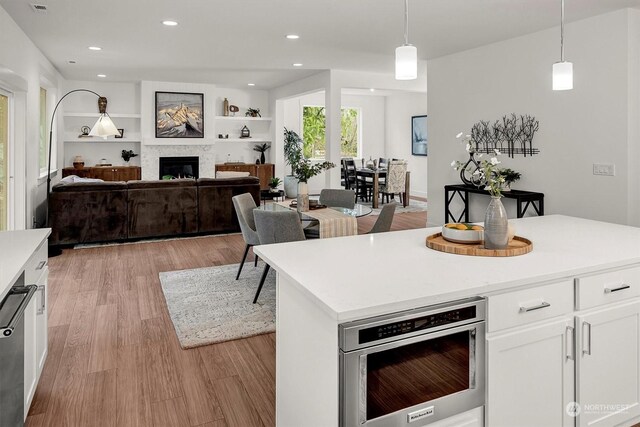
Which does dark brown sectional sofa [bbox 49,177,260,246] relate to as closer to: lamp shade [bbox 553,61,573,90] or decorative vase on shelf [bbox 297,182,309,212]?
decorative vase on shelf [bbox 297,182,309,212]

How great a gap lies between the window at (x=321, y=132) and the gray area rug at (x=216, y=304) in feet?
24.3

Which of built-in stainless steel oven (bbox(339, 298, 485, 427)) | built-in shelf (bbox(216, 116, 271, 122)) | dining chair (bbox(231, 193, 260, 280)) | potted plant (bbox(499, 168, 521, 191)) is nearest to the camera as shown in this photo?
built-in stainless steel oven (bbox(339, 298, 485, 427))

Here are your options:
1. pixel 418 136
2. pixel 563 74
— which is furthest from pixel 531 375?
pixel 418 136

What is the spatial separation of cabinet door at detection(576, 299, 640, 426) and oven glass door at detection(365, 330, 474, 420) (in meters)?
0.57

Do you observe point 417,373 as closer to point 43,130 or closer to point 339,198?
point 339,198

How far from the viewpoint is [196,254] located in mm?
5660

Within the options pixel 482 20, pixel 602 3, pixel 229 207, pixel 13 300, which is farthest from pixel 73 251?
pixel 602 3

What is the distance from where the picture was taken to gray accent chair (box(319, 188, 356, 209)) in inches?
203

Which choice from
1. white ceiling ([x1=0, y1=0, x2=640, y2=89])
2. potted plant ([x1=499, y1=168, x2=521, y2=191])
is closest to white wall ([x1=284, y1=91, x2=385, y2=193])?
white ceiling ([x1=0, y1=0, x2=640, y2=89])

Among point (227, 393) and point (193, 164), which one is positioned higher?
point (193, 164)

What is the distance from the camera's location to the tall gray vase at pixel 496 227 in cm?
207

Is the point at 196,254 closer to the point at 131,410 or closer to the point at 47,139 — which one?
the point at 131,410

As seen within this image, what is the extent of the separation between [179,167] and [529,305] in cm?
934

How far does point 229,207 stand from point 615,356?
216 inches
